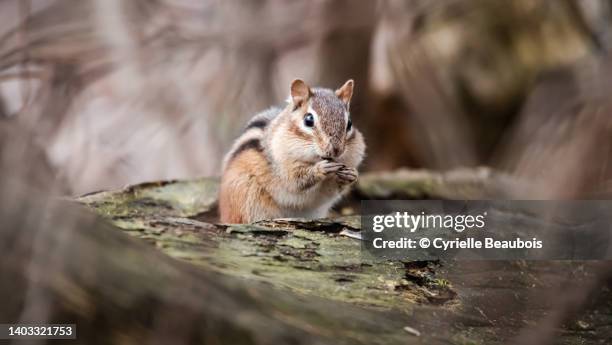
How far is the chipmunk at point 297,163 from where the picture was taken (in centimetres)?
439

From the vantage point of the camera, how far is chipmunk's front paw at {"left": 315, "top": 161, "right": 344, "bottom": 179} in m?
4.37

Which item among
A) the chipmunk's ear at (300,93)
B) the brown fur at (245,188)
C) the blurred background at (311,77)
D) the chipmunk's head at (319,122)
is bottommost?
the brown fur at (245,188)

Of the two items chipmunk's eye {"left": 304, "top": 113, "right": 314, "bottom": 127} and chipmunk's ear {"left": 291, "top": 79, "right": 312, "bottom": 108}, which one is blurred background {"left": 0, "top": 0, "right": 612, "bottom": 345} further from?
chipmunk's ear {"left": 291, "top": 79, "right": 312, "bottom": 108}

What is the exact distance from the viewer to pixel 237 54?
291 inches

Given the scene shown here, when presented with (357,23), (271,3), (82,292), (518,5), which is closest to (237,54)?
(271,3)

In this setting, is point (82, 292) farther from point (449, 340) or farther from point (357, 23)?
point (357, 23)

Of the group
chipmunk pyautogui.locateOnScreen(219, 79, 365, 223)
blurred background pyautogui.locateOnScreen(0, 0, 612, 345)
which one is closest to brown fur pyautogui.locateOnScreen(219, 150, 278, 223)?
chipmunk pyautogui.locateOnScreen(219, 79, 365, 223)

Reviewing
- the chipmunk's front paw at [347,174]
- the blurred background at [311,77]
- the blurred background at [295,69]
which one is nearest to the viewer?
the chipmunk's front paw at [347,174]

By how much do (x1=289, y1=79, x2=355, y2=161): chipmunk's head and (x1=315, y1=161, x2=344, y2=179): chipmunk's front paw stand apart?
40 mm

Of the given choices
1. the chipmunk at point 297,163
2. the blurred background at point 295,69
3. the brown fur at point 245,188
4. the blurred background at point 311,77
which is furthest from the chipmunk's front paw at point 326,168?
the blurred background at point 295,69

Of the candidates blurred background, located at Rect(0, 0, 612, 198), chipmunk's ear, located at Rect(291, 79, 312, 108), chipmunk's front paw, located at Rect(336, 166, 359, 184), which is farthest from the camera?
blurred background, located at Rect(0, 0, 612, 198)

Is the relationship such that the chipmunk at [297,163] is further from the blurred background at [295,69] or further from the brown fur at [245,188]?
the blurred background at [295,69]

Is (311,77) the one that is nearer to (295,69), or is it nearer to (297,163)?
(295,69)

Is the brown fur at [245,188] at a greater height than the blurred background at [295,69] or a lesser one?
lesser
